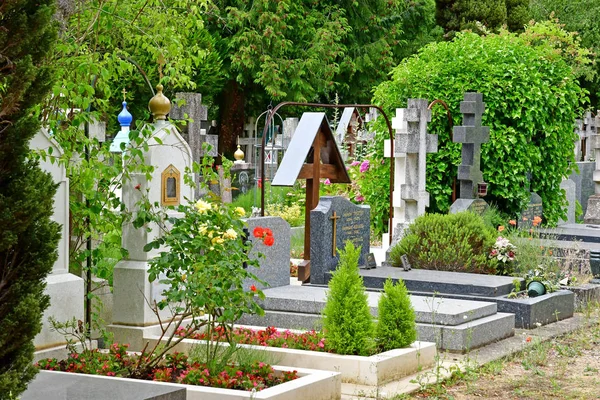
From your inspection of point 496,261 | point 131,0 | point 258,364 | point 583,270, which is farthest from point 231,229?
point 583,270

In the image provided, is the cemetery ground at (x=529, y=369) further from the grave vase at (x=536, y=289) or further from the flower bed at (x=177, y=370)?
the flower bed at (x=177, y=370)

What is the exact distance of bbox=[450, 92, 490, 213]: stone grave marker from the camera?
1402 cm

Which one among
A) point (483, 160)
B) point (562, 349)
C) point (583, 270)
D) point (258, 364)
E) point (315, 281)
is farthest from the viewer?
point (483, 160)

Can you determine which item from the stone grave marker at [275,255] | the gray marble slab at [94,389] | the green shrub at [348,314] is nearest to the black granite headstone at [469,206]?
the stone grave marker at [275,255]

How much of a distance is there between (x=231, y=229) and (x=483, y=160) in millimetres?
8551

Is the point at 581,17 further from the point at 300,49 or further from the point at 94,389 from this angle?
the point at 94,389

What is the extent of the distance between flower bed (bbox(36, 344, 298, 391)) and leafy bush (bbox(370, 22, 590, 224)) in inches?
333

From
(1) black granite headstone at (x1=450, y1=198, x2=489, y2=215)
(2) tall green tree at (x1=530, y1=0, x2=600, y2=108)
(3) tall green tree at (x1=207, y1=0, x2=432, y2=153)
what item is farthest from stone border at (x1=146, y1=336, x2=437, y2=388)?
(2) tall green tree at (x1=530, y1=0, x2=600, y2=108)

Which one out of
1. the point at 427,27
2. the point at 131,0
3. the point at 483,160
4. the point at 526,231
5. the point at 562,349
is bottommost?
the point at 562,349

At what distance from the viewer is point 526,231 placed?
44.4ft

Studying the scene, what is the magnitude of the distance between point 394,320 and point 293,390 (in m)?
1.73

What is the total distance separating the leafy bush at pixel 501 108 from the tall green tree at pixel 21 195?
10.7 m

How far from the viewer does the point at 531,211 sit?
15328mm

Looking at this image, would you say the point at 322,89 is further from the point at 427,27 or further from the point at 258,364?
the point at 258,364
